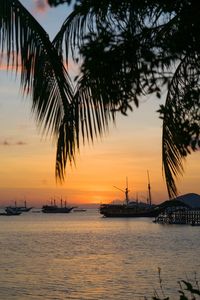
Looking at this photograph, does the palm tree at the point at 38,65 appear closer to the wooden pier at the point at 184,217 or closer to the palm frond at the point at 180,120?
the palm frond at the point at 180,120

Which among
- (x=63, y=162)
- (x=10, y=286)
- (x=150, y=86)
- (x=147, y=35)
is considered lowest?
(x=10, y=286)

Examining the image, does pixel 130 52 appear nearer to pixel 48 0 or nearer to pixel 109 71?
pixel 109 71

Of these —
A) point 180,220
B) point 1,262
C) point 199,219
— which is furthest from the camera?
point 180,220

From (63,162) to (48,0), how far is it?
185 centimetres

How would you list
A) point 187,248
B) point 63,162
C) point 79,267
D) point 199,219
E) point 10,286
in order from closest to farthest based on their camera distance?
point 63,162 → point 10,286 → point 79,267 → point 187,248 → point 199,219

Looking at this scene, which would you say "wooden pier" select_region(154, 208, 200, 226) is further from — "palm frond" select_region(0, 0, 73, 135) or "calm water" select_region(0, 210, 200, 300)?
"palm frond" select_region(0, 0, 73, 135)

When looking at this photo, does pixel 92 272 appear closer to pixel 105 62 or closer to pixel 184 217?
pixel 105 62

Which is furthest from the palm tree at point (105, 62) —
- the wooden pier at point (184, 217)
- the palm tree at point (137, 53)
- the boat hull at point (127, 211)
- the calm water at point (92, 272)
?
the boat hull at point (127, 211)

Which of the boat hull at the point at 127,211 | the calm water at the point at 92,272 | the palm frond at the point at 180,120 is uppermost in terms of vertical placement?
the boat hull at the point at 127,211

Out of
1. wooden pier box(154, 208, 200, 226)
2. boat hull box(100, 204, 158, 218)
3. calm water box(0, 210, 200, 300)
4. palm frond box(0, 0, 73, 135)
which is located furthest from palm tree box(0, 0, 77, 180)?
boat hull box(100, 204, 158, 218)

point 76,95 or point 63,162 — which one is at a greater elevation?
point 76,95

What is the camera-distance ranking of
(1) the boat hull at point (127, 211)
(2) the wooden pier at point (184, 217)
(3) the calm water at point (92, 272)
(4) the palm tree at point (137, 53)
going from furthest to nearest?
(1) the boat hull at point (127, 211), (2) the wooden pier at point (184, 217), (3) the calm water at point (92, 272), (4) the palm tree at point (137, 53)

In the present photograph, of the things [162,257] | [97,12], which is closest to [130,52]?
[97,12]

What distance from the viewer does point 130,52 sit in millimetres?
5762
